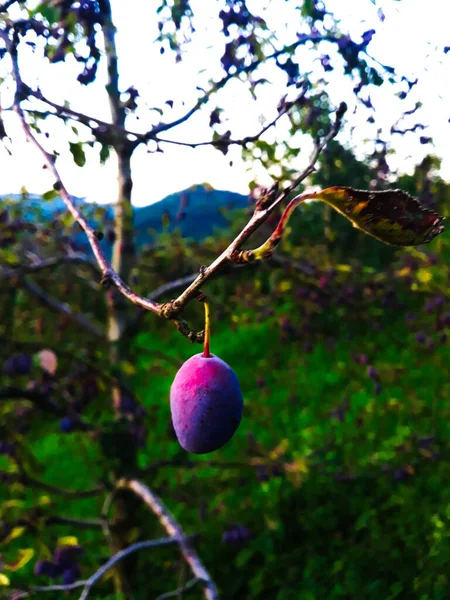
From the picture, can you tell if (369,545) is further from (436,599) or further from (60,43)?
(60,43)

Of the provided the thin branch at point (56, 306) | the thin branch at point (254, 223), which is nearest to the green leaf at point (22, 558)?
the thin branch at point (56, 306)

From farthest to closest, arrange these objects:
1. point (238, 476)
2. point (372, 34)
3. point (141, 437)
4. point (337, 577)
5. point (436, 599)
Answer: point (238, 476)
point (337, 577)
point (141, 437)
point (436, 599)
point (372, 34)

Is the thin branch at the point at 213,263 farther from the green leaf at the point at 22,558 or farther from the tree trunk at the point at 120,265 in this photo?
the green leaf at the point at 22,558

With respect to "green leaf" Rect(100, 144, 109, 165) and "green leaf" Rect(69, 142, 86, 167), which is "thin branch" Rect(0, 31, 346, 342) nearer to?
"green leaf" Rect(69, 142, 86, 167)

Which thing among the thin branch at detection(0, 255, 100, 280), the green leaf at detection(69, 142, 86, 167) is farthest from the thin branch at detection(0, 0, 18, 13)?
the thin branch at detection(0, 255, 100, 280)

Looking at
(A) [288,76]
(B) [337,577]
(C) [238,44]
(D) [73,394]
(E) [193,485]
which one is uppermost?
(C) [238,44]

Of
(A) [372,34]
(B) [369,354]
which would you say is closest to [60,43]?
(A) [372,34]
